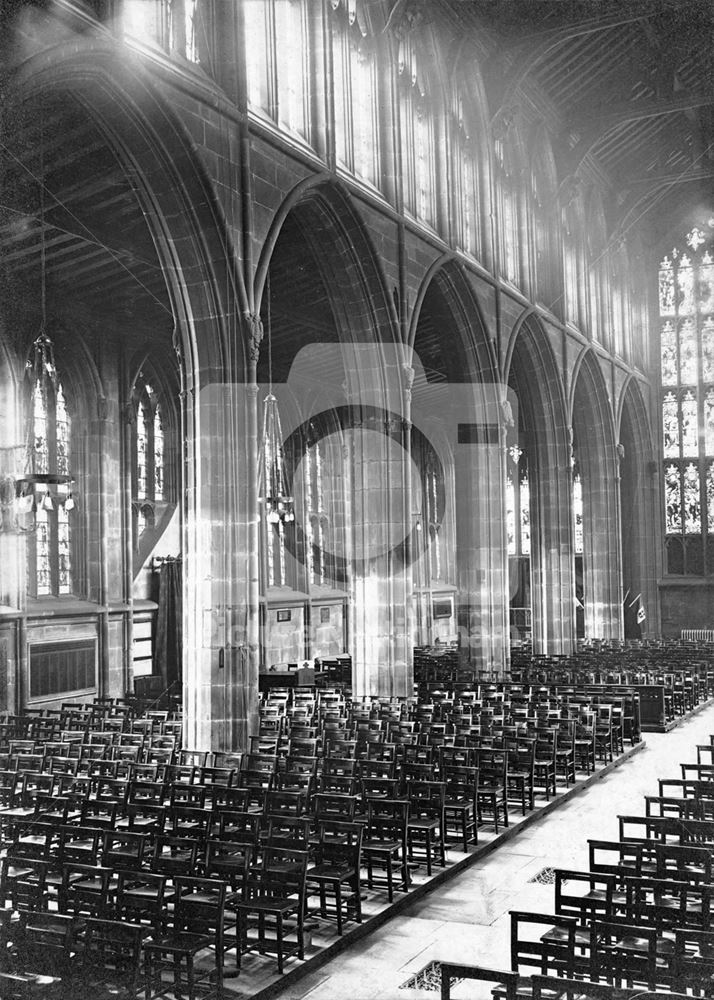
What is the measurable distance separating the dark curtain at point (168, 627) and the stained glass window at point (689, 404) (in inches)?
976

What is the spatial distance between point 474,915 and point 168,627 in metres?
18.3

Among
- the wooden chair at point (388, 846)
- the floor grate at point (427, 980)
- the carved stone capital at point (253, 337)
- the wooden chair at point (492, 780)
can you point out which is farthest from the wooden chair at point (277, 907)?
the carved stone capital at point (253, 337)

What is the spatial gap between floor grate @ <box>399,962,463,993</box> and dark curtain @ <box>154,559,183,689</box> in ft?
63.3

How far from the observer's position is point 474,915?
Result: 8.90 meters

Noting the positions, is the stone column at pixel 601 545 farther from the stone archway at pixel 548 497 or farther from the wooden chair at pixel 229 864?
the wooden chair at pixel 229 864

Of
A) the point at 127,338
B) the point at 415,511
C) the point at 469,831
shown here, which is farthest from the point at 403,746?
the point at 415,511

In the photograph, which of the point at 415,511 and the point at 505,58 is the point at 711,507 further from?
the point at 505,58

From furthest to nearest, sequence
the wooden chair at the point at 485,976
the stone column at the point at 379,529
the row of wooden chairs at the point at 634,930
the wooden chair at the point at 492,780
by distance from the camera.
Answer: the stone column at the point at 379,529 < the wooden chair at the point at 492,780 < the row of wooden chairs at the point at 634,930 < the wooden chair at the point at 485,976

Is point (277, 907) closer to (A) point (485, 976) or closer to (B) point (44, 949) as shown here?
(B) point (44, 949)

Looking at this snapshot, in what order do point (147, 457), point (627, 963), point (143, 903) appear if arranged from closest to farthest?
point (627, 963), point (143, 903), point (147, 457)

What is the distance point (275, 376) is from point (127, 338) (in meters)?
7.42

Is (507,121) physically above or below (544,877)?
above

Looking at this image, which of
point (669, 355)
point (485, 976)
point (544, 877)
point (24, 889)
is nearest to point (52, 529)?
point (544, 877)

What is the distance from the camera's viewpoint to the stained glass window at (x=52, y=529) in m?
22.8
